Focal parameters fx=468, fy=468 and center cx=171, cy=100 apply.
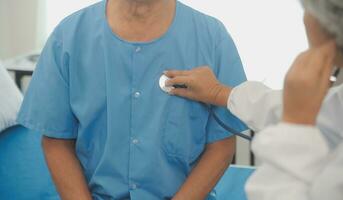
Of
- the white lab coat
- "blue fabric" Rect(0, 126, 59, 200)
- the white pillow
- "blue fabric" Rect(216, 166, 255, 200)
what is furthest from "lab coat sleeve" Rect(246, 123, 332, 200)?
the white pillow

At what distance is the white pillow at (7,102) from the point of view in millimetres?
1802

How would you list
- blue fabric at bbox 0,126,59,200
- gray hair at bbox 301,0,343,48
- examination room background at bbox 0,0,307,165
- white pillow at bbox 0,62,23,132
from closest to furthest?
gray hair at bbox 301,0,343,48 → blue fabric at bbox 0,126,59,200 → white pillow at bbox 0,62,23,132 → examination room background at bbox 0,0,307,165

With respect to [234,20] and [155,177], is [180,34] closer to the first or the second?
[155,177]

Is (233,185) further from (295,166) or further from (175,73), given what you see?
(295,166)

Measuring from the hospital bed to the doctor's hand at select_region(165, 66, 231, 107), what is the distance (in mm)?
515

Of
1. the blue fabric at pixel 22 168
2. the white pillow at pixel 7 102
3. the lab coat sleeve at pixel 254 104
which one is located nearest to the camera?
the lab coat sleeve at pixel 254 104

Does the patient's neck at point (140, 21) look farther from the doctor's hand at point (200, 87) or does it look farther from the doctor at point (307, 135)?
the doctor at point (307, 135)

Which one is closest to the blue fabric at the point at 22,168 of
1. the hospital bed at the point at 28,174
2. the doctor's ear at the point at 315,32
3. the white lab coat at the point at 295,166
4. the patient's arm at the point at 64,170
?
the hospital bed at the point at 28,174

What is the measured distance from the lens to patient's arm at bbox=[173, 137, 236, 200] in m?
1.21

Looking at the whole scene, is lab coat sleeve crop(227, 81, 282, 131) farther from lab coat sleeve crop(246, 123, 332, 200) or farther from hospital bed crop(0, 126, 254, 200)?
hospital bed crop(0, 126, 254, 200)

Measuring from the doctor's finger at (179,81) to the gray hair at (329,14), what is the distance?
44 centimetres

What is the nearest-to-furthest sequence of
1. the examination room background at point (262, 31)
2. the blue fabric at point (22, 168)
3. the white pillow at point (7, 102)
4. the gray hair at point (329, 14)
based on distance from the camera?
the gray hair at point (329, 14) < the blue fabric at point (22, 168) < the white pillow at point (7, 102) < the examination room background at point (262, 31)

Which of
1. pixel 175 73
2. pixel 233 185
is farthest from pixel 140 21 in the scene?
pixel 233 185

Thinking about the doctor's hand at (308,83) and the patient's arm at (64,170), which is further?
the patient's arm at (64,170)
